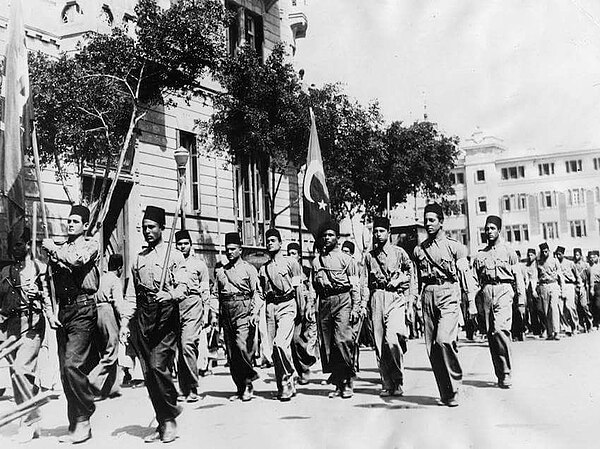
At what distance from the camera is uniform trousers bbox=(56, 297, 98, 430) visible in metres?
6.78

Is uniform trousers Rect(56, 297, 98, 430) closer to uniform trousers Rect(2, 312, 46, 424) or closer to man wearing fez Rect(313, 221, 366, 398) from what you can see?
uniform trousers Rect(2, 312, 46, 424)

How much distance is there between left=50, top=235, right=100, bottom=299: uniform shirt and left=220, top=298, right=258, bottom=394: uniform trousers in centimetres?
269

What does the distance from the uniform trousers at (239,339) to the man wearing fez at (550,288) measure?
27.2 ft

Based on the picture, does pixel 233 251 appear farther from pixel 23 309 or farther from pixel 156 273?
pixel 23 309

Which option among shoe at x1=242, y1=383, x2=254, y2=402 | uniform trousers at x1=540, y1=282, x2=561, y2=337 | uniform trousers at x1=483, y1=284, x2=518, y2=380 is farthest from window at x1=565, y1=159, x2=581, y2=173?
shoe at x1=242, y1=383, x2=254, y2=402

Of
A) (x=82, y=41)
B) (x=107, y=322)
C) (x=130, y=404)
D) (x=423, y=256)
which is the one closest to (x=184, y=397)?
(x=130, y=404)

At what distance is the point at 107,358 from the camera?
957cm

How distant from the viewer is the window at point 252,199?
2300 centimetres

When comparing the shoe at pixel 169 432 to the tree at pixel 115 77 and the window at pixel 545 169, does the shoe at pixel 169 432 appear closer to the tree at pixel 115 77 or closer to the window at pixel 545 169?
the tree at pixel 115 77

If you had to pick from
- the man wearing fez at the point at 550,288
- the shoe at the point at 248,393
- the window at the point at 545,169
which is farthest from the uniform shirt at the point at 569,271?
the window at the point at 545,169

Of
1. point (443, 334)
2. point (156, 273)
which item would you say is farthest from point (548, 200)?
point (156, 273)

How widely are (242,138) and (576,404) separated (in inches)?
492

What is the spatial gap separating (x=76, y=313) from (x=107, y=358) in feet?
9.07

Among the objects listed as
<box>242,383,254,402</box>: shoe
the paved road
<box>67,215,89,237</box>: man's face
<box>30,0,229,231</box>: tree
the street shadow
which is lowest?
the paved road
